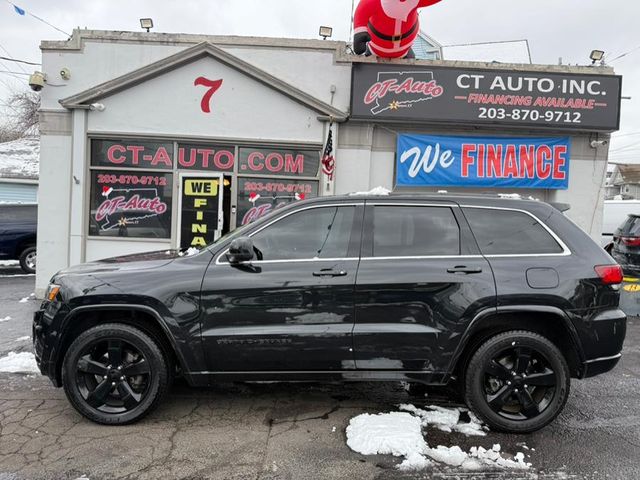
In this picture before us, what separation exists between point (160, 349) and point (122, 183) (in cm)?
583

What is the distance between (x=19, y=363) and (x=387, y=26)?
7.25m

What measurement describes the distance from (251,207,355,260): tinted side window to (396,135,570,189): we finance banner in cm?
521

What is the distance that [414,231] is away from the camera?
3.89 m

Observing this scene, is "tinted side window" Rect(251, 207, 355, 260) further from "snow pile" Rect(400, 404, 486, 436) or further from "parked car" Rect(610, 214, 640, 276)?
"parked car" Rect(610, 214, 640, 276)

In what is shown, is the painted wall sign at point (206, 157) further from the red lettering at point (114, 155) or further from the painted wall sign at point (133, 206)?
the red lettering at point (114, 155)

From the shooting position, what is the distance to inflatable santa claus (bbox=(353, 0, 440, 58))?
7913 millimetres

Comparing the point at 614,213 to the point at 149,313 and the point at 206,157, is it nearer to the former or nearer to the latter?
the point at 206,157

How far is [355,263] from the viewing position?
12.3ft

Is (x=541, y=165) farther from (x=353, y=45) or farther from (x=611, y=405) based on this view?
(x=611, y=405)

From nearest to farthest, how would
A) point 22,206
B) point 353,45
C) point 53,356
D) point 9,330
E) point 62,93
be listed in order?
point 53,356 < point 9,330 < point 62,93 < point 353,45 < point 22,206

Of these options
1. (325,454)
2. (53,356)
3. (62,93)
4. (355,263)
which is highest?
(62,93)

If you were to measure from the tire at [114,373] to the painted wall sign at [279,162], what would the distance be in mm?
5425

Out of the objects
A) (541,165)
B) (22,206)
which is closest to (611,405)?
(541,165)

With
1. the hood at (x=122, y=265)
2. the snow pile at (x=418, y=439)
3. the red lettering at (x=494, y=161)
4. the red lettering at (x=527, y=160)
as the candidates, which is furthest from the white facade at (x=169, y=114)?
the snow pile at (x=418, y=439)
